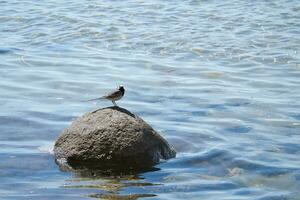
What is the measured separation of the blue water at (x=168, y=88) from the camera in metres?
7.17

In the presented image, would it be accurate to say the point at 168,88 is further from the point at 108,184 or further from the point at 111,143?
the point at 108,184

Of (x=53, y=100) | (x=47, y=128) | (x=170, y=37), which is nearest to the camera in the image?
(x=47, y=128)

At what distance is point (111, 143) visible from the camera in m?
7.36

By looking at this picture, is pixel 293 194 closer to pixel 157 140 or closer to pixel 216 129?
pixel 157 140

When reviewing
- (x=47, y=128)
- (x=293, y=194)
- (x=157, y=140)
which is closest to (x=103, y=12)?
(x=47, y=128)

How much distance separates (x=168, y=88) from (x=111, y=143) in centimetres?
395

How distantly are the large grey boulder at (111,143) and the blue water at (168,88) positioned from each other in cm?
23

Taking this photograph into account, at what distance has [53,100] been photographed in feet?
34.1

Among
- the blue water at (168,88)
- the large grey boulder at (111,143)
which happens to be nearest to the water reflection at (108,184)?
the blue water at (168,88)

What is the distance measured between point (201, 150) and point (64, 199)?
2.28m

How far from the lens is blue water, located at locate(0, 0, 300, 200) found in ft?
23.5

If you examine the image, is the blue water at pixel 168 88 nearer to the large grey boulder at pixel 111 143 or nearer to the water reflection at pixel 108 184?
the water reflection at pixel 108 184

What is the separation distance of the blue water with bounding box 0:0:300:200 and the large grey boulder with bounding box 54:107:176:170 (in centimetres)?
23

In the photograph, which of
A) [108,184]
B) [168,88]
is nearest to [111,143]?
[108,184]
